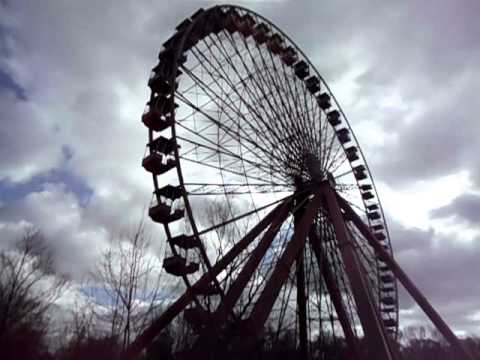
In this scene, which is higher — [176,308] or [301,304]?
[301,304]

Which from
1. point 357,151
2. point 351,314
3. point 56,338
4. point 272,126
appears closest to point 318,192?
point 272,126

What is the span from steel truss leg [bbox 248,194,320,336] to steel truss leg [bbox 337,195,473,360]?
1806 millimetres

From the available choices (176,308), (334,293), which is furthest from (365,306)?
(176,308)

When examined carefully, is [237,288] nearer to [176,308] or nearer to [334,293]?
[176,308]

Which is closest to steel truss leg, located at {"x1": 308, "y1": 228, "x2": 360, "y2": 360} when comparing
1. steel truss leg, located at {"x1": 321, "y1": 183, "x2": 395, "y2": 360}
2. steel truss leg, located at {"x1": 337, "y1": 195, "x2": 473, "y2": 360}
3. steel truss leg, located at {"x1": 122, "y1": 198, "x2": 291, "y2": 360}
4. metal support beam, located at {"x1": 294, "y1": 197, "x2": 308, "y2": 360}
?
metal support beam, located at {"x1": 294, "y1": 197, "x2": 308, "y2": 360}

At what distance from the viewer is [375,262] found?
1934 centimetres

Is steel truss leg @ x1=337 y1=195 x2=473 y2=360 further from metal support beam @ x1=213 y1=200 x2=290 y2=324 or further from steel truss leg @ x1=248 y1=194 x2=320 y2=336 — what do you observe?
metal support beam @ x1=213 y1=200 x2=290 y2=324

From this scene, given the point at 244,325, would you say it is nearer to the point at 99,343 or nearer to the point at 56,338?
the point at 99,343

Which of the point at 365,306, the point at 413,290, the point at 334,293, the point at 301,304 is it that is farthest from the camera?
the point at 334,293

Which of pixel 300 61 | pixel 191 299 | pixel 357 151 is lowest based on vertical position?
pixel 191 299

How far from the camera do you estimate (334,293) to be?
14.7 m

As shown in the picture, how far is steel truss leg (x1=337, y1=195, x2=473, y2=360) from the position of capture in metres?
13.2

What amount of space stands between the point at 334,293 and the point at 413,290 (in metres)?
2.74

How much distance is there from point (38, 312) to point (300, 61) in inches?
749
